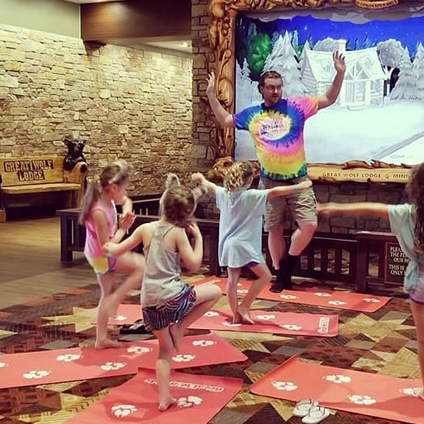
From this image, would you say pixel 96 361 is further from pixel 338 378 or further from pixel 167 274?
pixel 338 378

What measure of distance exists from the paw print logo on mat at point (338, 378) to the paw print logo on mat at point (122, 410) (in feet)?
3.12

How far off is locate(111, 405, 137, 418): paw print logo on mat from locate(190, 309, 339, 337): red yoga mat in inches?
50.9

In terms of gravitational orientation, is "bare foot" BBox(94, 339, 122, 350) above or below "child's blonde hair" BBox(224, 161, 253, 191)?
below

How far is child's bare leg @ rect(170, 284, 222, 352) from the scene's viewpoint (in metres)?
2.97

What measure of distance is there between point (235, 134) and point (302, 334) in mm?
3625

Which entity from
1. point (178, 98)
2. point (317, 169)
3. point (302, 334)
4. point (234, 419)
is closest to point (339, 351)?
point (302, 334)

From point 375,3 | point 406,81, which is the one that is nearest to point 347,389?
point 406,81

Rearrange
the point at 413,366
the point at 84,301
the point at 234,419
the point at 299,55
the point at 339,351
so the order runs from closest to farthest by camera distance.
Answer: the point at 234,419 < the point at 413,366 < the point at 339,351 < the point at 84,301 < the point at 299,55

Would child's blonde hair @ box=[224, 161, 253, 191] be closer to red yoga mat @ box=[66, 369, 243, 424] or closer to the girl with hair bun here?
the girl with hair bun

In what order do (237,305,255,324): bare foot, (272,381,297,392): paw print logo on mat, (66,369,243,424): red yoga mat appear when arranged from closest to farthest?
(66,369,243,424): red yoga mat
(272,381,297,392): paw print logo on mat
(237,305,255,324): bare foot

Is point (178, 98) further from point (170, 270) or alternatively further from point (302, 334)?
point (170, 270)

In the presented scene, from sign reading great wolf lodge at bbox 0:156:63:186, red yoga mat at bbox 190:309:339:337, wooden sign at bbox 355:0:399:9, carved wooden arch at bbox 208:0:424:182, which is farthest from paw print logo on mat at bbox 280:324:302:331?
sign reading great wolf lodge at bbox 0:156:63:186

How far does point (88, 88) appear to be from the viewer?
A: 11.4 m

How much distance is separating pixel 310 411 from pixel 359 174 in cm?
434
